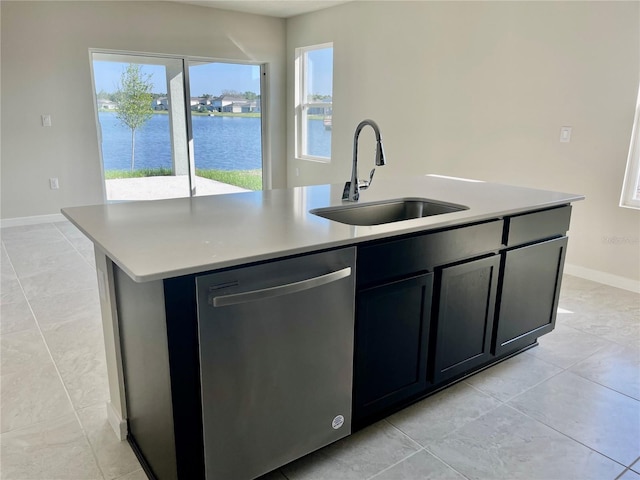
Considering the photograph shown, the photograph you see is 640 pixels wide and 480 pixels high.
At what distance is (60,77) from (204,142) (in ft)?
5.98

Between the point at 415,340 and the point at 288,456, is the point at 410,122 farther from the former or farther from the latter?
the point at 288,456

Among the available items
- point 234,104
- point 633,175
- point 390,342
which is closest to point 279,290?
point 390,342

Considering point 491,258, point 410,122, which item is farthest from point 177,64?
point 491,258

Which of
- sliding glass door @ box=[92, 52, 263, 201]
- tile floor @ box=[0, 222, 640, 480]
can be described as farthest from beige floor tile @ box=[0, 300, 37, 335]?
sliding glass door @ box=[92, 52, 263, 201]

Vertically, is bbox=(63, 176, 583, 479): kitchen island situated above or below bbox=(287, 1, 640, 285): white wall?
below

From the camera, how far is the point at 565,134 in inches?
146

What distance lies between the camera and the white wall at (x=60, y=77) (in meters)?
4.87

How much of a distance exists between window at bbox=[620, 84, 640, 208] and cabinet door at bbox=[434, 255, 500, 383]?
2.02 meters

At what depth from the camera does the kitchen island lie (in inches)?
52.7

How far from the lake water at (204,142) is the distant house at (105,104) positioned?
68mm

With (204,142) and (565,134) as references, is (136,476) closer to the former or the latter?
(565,134)

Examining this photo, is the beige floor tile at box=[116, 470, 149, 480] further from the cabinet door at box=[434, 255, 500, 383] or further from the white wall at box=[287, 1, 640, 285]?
the white wall at box=[287, 1, 640, 285]

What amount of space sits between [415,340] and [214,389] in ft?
2.88

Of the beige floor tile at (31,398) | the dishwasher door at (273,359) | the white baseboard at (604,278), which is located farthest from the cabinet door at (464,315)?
the white baseboard at (604,278)
